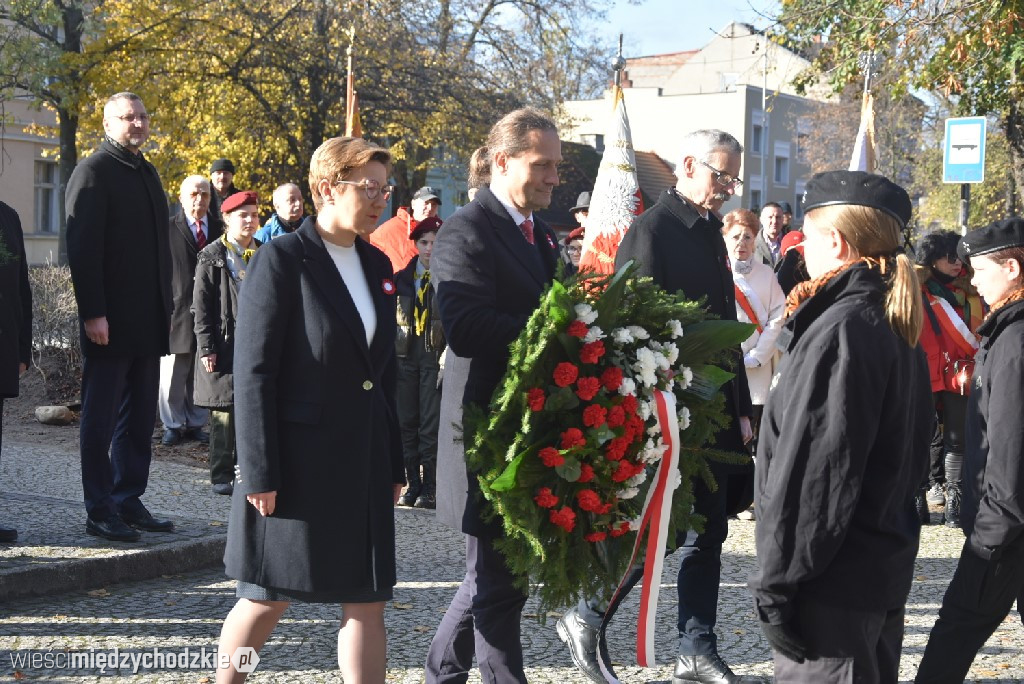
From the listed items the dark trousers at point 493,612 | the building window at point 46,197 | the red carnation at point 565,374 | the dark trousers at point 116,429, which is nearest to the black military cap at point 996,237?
the red carnation at point 565,374

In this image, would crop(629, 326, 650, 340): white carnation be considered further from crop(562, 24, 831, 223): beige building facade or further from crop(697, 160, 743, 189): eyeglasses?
crop(562, 24, 831, 223): beige building facade

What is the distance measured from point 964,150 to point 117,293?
10252 millimetres

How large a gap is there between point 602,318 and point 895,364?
1.22 metres

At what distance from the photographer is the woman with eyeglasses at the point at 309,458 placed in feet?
12.9

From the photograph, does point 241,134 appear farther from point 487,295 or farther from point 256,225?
point 487,295

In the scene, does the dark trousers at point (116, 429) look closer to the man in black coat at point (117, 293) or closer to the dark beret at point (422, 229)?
the man in black coat at point (117, 293)

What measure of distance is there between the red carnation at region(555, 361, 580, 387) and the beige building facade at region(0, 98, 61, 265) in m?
31.1

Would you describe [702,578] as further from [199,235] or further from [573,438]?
[199,235]

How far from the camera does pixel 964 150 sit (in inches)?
537

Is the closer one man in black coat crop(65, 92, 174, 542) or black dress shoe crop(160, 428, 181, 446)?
man in black coat crop(65, 92, 174, 542)

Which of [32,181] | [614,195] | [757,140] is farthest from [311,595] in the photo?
[757,140]

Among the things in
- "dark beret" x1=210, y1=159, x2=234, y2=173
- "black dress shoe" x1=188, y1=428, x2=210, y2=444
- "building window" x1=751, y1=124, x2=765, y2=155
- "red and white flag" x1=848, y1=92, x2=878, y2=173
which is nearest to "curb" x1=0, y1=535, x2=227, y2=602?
"black dress shoe" x1=188, y1=428, x2=210, y2=444

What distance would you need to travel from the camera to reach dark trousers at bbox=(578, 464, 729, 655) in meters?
5.07

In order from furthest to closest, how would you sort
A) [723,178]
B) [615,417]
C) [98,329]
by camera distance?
1. [98,329]
2. [723,178]
3. [615,417]
